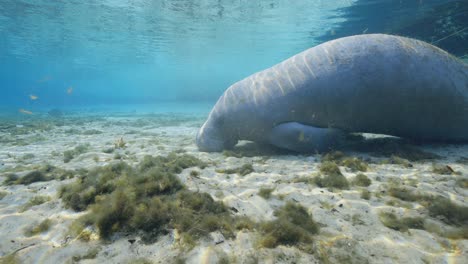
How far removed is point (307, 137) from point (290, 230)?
295 cm

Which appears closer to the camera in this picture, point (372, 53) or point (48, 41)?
point (372, 53)

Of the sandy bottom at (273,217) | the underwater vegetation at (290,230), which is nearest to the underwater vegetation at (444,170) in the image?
the sandy bottom at (273,217)

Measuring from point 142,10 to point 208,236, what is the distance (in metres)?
23.9

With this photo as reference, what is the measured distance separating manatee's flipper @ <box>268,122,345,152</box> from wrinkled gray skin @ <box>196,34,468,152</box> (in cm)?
2

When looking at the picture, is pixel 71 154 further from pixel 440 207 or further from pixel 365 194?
pixel 440 207

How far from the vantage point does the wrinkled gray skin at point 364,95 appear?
4.68 m

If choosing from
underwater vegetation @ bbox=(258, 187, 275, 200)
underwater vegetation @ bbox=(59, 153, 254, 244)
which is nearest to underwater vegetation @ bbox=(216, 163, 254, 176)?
underwater vegetation @ bbox=(258, 187, 275, 200)

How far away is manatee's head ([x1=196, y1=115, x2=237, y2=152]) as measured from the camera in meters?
6.26

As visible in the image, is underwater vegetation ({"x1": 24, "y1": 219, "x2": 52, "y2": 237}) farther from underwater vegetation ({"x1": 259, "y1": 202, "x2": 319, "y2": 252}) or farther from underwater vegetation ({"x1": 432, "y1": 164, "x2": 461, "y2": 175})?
underwater vegetation ({"x1": 432, "y1": 164, "x2": 461, "y2": 175})

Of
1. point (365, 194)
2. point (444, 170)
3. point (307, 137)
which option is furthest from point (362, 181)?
point (307, 137)

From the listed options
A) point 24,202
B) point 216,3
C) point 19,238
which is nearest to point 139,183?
point 19,238

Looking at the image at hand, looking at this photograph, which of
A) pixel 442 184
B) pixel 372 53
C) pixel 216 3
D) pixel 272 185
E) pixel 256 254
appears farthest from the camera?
pixel 216 3

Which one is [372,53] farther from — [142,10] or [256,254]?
[142,10]

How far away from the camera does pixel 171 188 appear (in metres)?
3.39
